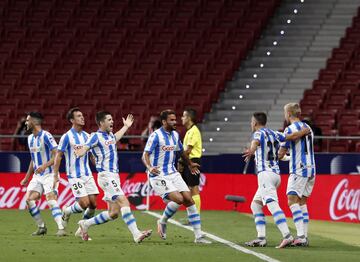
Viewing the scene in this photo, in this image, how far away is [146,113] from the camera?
30016 millimetres

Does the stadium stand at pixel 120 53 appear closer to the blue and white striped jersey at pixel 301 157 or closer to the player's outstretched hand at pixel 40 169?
the player's outstretched hand at pixel 40 169

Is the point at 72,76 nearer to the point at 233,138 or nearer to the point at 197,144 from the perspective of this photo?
the point at 233,138

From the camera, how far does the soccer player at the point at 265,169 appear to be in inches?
585

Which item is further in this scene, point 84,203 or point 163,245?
point 84,203

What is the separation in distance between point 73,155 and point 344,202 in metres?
7.01

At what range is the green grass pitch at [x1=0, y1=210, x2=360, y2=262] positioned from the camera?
13141 millimetres

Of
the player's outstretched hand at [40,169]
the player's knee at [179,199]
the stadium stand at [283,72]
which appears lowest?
the player's knee at [179,199]

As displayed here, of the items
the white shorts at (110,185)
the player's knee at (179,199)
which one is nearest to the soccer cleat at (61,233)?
the white shorts at (110,185)

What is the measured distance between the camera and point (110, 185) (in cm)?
1528

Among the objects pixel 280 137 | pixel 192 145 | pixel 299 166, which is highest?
pixel 192 145

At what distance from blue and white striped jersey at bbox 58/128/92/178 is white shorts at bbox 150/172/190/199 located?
57.7 inches

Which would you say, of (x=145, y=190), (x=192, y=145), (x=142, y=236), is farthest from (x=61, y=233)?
(x=145, y=190)

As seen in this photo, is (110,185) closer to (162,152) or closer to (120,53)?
(162,152)

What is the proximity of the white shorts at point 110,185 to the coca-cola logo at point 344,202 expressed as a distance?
720cm
